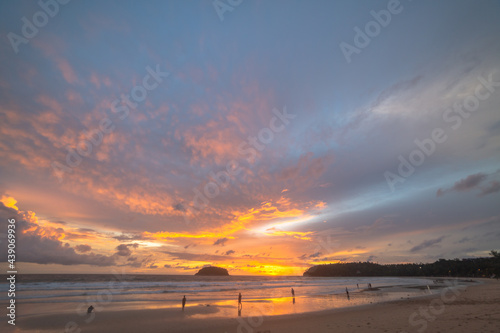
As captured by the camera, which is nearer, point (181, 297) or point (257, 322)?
point (257, 322)

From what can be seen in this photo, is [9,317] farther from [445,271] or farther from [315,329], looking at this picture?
[445,271]

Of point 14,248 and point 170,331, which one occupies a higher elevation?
point 14,248

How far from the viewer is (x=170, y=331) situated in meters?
20.0

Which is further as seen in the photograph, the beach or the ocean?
the ocean

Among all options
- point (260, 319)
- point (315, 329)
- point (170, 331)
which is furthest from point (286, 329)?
point (170, 331)

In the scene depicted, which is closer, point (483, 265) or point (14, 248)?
point (14, 248)

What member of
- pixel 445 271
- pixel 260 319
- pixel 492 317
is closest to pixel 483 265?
pixel 445 271

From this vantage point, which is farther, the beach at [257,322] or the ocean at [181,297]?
the ocean at [181,297]

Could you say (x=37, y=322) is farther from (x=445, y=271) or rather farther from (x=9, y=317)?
(x=445, y=271)

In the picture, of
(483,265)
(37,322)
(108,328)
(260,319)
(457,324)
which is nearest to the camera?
(457,324)

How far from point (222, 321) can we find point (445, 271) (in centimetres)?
20457

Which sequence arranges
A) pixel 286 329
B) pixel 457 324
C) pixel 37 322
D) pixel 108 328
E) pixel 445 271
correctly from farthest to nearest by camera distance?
pixel 445 271 → pixel 37 322 → pixel 108 328 → pixel 286 329 → pixel 457 324

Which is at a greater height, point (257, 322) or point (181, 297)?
point (181, 297)

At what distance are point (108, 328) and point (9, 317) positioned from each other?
1314 centimetres
